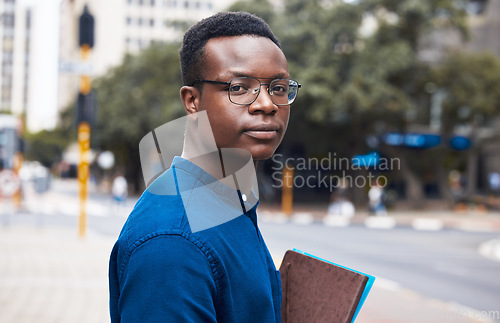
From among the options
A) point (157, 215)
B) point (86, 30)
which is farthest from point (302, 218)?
point (157, 215)

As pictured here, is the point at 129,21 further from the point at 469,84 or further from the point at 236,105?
the point at 236,105

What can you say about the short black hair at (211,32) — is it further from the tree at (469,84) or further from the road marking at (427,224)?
the tree at (469,84)

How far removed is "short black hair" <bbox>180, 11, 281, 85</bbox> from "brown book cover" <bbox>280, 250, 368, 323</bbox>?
57 centimetres

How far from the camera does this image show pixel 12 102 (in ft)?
424

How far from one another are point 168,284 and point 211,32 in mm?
588

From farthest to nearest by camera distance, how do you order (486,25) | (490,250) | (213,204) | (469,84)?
1. (486,25)
2. (469,84)
3. (490,250)
4. (213,204)

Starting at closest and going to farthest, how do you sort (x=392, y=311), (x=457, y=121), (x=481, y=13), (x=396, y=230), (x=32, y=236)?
(x=392, y=311)
(x=32, y=236)
(x=396, y=230)
(x=457, y=121)
(x=481, y=13)

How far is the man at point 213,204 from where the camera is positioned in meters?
1.05

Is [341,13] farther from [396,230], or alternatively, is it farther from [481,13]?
[481,13]

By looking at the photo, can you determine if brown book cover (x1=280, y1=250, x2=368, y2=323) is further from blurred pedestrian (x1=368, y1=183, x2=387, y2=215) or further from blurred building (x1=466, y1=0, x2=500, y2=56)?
blurred building (x1=466, y1=0, x2=500, y2=56)

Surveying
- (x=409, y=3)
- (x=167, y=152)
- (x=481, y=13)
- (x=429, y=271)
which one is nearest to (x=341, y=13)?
(x=409, y=3)

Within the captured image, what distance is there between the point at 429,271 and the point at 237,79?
9448 mm

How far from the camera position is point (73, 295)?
6.38 m

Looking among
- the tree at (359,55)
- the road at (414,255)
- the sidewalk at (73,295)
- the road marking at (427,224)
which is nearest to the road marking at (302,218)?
the road at (414,255)
